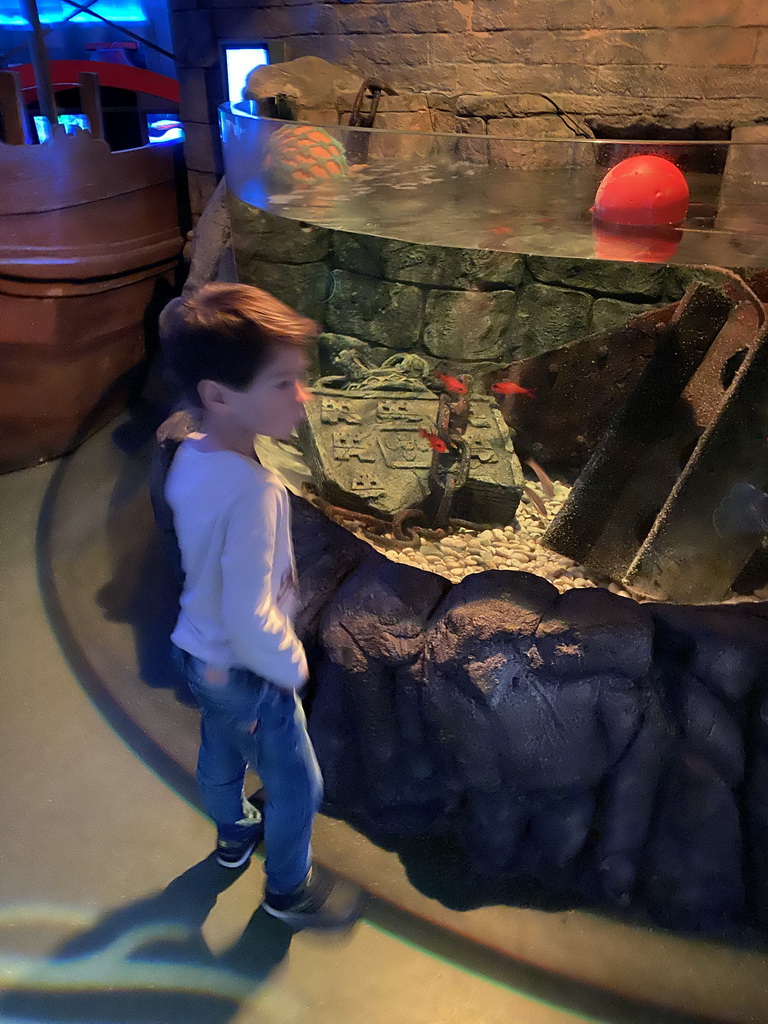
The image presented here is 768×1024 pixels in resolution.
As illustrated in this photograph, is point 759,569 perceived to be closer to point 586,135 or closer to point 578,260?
point 578,260

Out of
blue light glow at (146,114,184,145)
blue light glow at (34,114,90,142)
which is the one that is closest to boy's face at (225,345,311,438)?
blue light glow at (34,114,90,142)

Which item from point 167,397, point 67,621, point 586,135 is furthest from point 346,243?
point 167,397

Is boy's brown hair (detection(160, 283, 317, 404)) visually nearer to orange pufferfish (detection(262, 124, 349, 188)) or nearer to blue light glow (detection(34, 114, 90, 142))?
orange pufferfish (detection(262, 124, 349, 188))

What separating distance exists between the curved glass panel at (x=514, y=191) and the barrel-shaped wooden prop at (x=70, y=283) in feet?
5.45

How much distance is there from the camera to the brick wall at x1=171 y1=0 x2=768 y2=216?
2.88 m

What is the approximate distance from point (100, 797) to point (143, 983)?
555 mm

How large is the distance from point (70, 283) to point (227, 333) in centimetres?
294

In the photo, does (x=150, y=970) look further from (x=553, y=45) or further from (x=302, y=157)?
(x=553, y=45)

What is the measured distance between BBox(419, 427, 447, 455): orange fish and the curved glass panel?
0.42 metres

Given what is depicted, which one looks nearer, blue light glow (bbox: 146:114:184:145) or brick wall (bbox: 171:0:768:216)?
brick wall (bbox: 171:0:768:216)

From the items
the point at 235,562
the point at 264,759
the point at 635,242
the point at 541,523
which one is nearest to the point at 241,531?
the point at 235,562

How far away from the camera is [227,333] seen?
110cm

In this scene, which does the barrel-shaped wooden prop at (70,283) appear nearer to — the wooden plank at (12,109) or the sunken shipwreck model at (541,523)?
the wooden plank at (12,109)

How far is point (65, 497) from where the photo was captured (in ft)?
11.2
